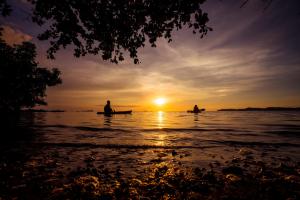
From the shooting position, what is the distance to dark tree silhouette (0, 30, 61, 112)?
1194 inches

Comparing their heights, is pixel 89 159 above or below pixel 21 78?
below

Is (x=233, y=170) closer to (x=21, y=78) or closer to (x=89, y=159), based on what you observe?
(x=89, y=159)

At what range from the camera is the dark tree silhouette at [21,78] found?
30.3m

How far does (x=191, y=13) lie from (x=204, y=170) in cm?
581

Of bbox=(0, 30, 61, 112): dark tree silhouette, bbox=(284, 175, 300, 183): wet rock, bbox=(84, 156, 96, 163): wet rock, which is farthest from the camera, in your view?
bbox=(0, 30, 61, 112): dark tree silhouette

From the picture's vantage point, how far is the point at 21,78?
114 feet

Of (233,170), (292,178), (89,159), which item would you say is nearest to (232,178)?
(233,170)

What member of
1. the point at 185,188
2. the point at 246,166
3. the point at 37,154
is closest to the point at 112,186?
the point at 185,188

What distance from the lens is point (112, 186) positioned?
5.18 metres

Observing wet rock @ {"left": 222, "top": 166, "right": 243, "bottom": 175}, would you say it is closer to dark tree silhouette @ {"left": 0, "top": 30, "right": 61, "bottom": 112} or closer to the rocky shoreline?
the rocky shoreline

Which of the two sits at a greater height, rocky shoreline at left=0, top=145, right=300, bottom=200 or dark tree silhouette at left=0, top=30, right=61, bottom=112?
dark tree silhouette at left=0, top=30, right=61, bottom=112

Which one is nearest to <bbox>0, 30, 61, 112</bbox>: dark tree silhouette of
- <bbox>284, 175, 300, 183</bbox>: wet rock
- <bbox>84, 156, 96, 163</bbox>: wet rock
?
<bbox>84, 156, 96, 163</bbox>: wet rock

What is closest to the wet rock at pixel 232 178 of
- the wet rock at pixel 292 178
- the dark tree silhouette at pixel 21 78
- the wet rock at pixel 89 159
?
the wet rock at pixel 292 178

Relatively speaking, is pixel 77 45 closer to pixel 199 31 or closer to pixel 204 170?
pixel 199 31
